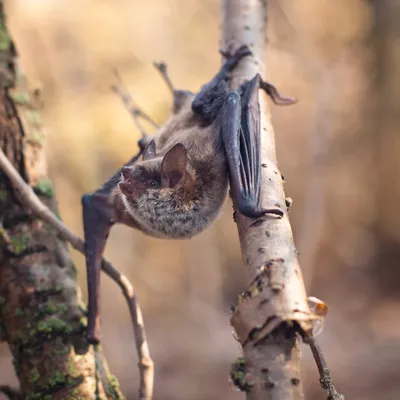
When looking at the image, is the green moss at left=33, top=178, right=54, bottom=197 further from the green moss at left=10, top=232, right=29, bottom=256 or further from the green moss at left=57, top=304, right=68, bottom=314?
the green moss at left=57, top=304, right=68, bottom=314

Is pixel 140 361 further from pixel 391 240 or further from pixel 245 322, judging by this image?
pixel 391 240

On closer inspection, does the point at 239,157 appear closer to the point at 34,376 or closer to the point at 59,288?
the point at 59,288

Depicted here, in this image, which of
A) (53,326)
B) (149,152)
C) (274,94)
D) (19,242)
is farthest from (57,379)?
(274,94)

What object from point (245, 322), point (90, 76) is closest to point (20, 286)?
point (245, 322)

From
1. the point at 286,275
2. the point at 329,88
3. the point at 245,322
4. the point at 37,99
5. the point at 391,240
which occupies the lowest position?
the point at 245,322

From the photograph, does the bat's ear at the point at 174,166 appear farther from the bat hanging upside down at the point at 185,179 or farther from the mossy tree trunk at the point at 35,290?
the mossy tree trunk at the point at 35,290

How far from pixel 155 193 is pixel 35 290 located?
3.78 ft

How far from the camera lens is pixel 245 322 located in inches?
81.7

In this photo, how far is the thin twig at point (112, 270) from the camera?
12.4 ft

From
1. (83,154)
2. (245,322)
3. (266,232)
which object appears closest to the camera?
(245,322)

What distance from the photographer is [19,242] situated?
12.7ft

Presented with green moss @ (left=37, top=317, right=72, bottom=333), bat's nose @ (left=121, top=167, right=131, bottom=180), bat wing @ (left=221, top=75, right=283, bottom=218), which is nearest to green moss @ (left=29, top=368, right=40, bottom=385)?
green moss @ (left=37, top=317, right=72, bottom=333)

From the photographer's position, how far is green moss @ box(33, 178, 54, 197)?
4.14 m

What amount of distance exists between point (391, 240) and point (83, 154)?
1215 centimetres
